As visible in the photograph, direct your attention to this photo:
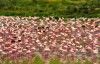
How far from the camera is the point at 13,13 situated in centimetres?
3319

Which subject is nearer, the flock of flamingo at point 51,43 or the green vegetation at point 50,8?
the flock of flamingo at point 51,43

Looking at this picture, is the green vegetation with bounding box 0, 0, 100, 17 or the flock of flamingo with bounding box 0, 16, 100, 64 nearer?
the flock of flamingo with bounding box 0, 16, 100, 64

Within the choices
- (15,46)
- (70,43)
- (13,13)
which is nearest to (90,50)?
(70,43)

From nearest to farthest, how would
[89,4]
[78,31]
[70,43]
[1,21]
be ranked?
[70,43], [78,31], [1,21], [89,4]

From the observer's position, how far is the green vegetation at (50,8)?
32.4m

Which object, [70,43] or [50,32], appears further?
[50,32]

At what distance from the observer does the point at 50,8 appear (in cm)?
3512

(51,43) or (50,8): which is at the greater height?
(51,43)

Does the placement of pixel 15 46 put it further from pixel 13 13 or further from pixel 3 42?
pixel 13 13

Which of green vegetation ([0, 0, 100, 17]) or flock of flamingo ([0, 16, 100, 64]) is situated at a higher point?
flock of flamingo ([0, 16, 100, 64])

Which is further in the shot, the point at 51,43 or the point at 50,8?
the point at 50,8

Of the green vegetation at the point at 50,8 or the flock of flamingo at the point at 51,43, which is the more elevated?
the flock of flamingo at the point at 51,43

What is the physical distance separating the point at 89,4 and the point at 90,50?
62.1 feet

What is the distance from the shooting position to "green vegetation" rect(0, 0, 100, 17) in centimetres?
3241
